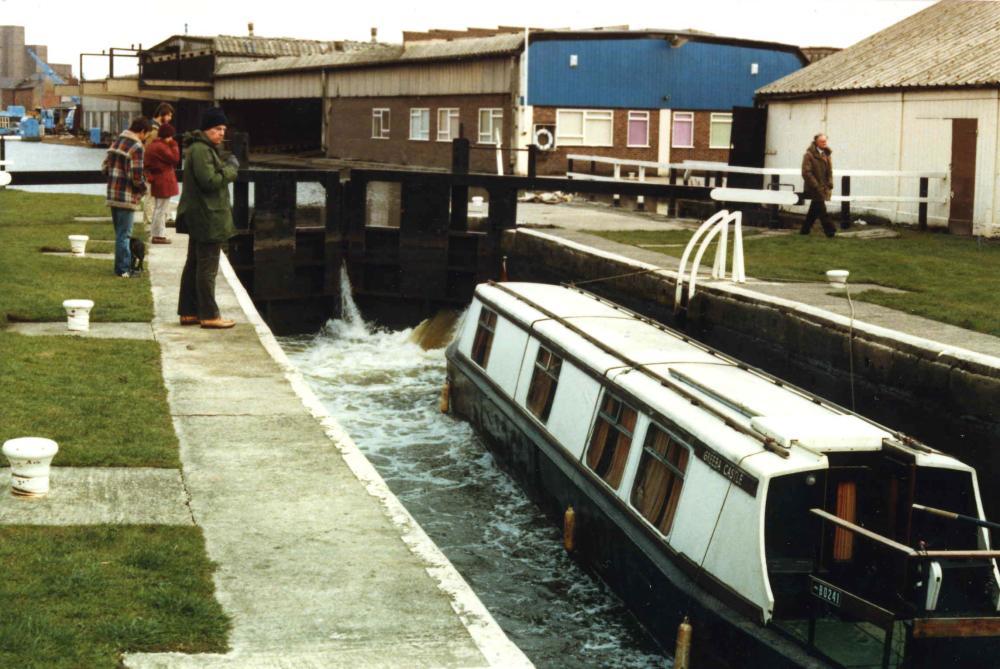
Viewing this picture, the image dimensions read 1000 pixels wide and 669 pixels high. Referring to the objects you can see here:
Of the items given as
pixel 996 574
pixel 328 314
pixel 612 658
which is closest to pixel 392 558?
pixel 612 658

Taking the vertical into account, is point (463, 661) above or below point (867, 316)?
below

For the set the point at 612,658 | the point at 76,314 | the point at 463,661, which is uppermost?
the point at 76,314

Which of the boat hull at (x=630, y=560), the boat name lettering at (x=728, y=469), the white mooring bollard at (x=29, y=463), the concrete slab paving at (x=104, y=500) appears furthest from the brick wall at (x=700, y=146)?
the white mooring bollard at (x=29, y=463)

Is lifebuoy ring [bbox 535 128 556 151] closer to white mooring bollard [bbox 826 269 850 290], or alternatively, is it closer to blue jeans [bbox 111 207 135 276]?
blue jeans [bbox 111 207 135 276]

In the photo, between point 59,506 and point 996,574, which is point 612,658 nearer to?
point 996,574

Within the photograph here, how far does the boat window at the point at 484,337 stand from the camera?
44.9ft

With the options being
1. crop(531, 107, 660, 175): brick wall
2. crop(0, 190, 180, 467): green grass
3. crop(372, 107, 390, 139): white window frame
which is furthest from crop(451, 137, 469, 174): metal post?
crop(372, 107, 390, 139): white window frame

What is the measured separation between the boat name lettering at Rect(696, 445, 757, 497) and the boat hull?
42 centimetres

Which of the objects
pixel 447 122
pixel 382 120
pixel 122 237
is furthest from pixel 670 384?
pixel 382 120

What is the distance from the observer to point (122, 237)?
49.5ft

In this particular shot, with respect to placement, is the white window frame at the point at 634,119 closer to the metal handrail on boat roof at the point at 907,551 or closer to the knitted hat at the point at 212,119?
Answer: the knitted hat at the point at 212,119

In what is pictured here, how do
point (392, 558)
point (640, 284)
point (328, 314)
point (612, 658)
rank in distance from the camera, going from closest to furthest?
point (392, 558) < point (612, 658) < point (640, 284) < point (328, 314)

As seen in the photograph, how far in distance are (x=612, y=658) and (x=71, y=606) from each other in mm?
4129

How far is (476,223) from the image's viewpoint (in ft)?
76.0
